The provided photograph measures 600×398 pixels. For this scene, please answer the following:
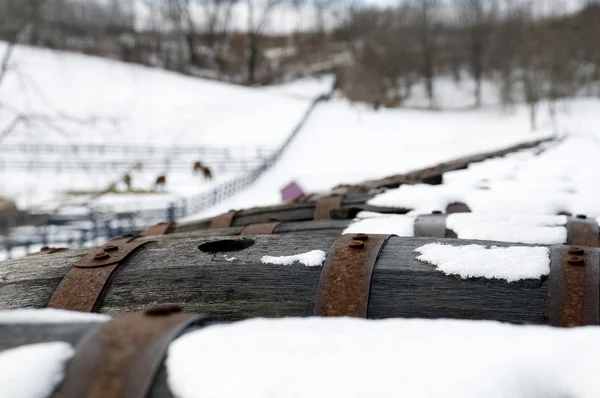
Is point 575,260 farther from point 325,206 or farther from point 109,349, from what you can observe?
point 325,206

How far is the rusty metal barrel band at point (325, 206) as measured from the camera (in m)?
4.80

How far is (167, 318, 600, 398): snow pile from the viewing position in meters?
1.43

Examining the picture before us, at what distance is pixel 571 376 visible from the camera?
144 centimetres

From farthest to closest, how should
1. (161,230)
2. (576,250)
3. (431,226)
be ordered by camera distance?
(161,230), (431,226), (576,250)

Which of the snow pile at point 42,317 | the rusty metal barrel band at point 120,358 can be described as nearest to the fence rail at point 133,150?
the snow pile at point 42,317

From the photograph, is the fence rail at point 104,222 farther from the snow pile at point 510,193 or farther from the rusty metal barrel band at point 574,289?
the rusty metal barrel band at point 574,289

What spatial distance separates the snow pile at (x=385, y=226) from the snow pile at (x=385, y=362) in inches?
75.1

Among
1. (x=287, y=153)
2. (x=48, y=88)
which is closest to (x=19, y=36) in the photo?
(x=287, y=153)

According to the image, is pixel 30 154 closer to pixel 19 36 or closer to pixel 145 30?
pixel 19 36

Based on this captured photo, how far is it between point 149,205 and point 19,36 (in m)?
17.0

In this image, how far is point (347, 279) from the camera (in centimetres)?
244

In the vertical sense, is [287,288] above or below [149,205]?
above

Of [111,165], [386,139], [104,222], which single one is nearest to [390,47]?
[386,139]

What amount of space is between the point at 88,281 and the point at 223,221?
7.21ft
